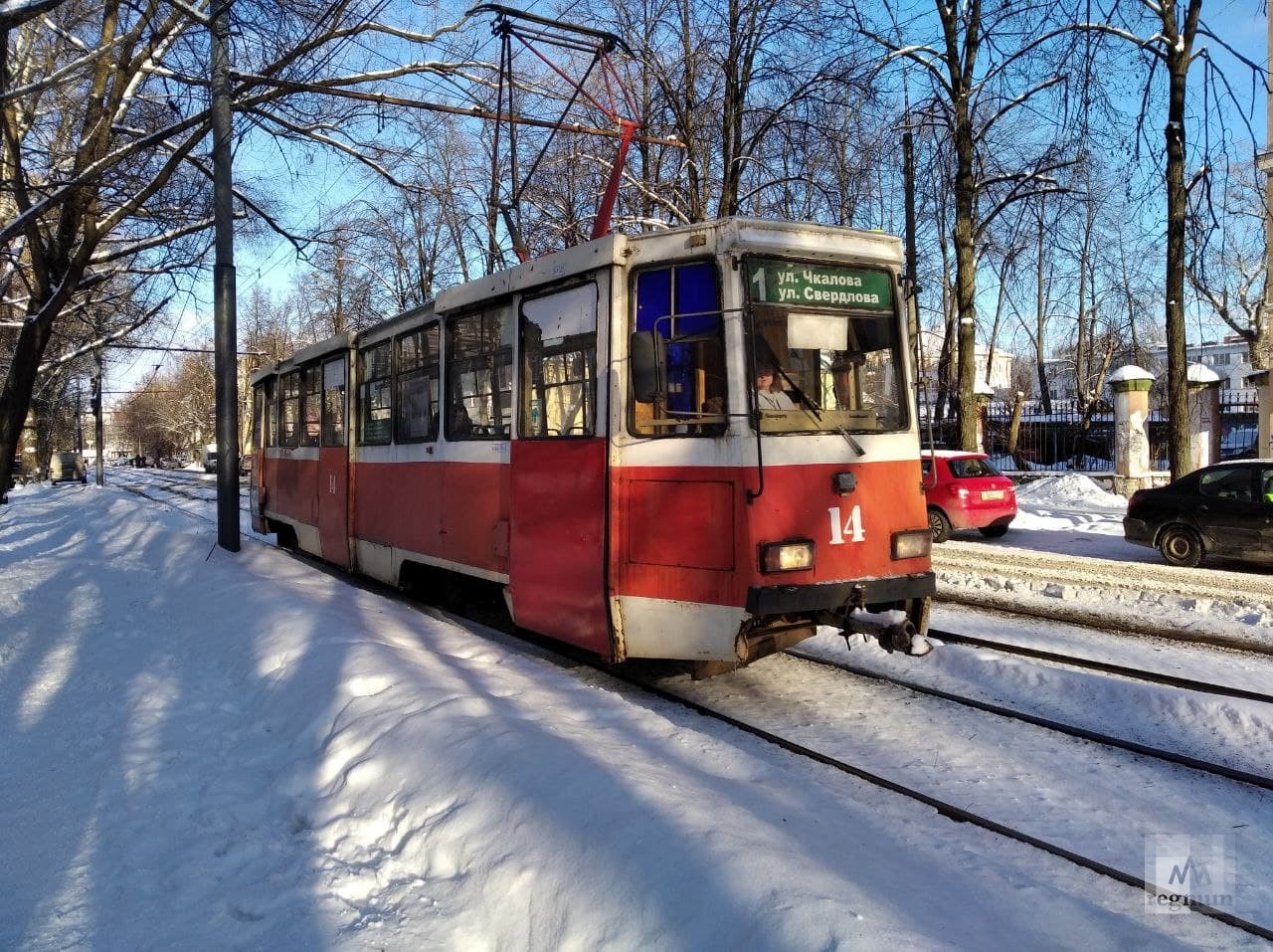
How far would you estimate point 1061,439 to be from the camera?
27750mm

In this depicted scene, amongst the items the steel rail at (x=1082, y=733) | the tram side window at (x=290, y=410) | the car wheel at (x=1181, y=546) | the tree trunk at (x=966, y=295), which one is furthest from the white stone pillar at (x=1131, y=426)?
the tram side window at (x=290, y=410)

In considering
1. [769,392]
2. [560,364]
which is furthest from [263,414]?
[769,392]

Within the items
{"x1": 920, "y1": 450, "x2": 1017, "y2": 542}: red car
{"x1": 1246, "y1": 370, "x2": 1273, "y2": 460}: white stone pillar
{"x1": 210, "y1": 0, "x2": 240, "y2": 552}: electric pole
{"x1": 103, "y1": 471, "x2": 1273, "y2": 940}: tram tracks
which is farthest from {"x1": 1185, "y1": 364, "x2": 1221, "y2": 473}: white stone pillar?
{"x1": 210, "y1": 0, "x2": 240, "y2": 552}: electric pole

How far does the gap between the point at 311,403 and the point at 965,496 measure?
1038 centimetres

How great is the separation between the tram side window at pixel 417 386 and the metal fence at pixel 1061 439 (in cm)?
2025

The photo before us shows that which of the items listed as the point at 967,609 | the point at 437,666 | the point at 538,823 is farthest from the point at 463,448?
the point at 967,609

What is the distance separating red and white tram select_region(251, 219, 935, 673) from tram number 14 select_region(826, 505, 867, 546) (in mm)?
10

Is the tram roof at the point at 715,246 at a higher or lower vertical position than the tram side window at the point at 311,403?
higher

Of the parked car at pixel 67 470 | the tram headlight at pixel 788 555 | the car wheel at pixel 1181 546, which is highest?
the parked car at pixel 67 470

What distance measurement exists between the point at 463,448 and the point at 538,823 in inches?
164

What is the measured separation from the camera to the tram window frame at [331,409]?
9.73 meters

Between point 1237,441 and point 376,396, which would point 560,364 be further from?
point 1237,441

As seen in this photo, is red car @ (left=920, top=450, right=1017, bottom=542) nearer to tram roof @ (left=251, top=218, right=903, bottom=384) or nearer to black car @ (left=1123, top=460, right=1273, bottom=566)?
black car @ (left=1123, top=460, right=1273, bottom=566)

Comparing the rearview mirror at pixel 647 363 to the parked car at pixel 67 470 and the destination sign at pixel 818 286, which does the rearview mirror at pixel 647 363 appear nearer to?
the destination sign at pixel 818 286
